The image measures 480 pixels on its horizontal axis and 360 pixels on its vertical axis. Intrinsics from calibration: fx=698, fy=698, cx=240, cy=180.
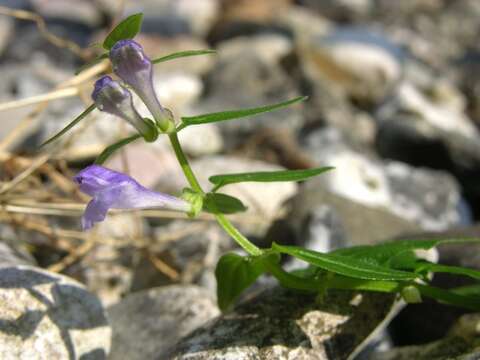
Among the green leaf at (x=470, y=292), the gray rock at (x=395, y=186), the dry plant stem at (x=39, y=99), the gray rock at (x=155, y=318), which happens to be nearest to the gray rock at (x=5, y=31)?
the gray rock at (x=395, y=186)

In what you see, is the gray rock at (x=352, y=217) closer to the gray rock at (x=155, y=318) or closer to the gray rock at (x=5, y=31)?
the gray rock at (x=155, y=318)

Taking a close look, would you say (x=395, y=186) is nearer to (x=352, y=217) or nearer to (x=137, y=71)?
(x=352, y=217)

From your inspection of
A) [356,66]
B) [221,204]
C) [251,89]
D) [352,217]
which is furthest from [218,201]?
[356,66]

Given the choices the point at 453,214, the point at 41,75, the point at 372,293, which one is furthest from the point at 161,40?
the point at 372,293

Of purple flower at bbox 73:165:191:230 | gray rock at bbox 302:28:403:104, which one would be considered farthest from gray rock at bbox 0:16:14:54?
purple flower at bbox 73:165:191:230

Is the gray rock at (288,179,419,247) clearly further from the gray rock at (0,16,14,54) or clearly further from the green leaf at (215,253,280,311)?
the gray rock at (0,16,14,54)

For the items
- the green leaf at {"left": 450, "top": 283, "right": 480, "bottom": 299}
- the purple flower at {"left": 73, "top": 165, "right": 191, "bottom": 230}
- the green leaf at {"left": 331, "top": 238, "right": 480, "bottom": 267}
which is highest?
the purple flower at {"left": 73, "top": 165, "right": 191, "bottom": 230}

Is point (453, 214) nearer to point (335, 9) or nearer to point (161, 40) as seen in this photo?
point (161, 40)
